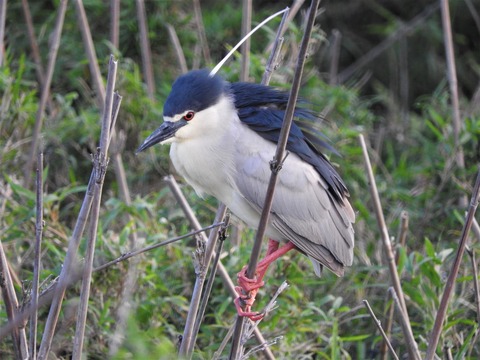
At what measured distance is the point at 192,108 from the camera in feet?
8.56

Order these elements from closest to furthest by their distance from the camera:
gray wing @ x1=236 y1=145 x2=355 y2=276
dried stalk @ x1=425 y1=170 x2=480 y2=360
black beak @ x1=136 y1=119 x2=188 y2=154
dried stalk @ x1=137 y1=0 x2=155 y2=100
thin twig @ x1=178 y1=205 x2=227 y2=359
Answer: dried stalk @ x1=425 y1=170 x2=480 y2=360, thin twig @ x1=178 y1=205 x2=227 y2=359, black beak @ x1=136 y1=119 x2=188 y2=154, gray wing @ x1=236 y1=145 x2=355 y2=276, dried stalk @ x1=137 y1=0 x2=155 y2=100

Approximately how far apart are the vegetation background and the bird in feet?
1.17

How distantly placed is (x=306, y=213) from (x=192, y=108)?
50 cm

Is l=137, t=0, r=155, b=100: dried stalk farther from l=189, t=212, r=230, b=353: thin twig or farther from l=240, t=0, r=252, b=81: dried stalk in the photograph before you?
l=189, t=212, r=230, b=353: thin twig

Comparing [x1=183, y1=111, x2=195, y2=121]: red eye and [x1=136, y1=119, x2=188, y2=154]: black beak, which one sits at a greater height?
[x1=183, y1=111, x2=195, y2=121]: red eye

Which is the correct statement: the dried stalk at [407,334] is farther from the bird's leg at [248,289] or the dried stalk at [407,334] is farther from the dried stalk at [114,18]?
the dried stalk at [114,18]

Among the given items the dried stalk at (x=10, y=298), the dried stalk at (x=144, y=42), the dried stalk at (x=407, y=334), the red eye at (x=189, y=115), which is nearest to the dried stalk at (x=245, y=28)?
the red eye at (x=189, y=115)

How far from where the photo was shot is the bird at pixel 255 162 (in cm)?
262

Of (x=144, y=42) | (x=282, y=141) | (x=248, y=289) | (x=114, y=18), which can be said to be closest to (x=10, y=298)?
(x=248, y=289)

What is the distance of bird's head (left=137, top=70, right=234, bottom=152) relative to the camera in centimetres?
259

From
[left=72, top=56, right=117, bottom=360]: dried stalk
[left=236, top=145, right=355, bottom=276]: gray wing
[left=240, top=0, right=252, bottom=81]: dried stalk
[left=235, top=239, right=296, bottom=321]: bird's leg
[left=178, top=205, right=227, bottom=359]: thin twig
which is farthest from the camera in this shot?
[left=240, top=0, right=252, bottom=81]: dried stalk

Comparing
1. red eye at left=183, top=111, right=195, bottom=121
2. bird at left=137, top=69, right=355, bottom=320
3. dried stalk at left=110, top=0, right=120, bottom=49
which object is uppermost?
dried stalk at left=110, top=0, right=120, bottom=49

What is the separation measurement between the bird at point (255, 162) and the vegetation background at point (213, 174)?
0.36 metres

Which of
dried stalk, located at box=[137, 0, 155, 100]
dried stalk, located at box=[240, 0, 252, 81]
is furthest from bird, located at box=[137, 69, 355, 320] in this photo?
dried stalk, located at box=[137, 0, 155, 100]
